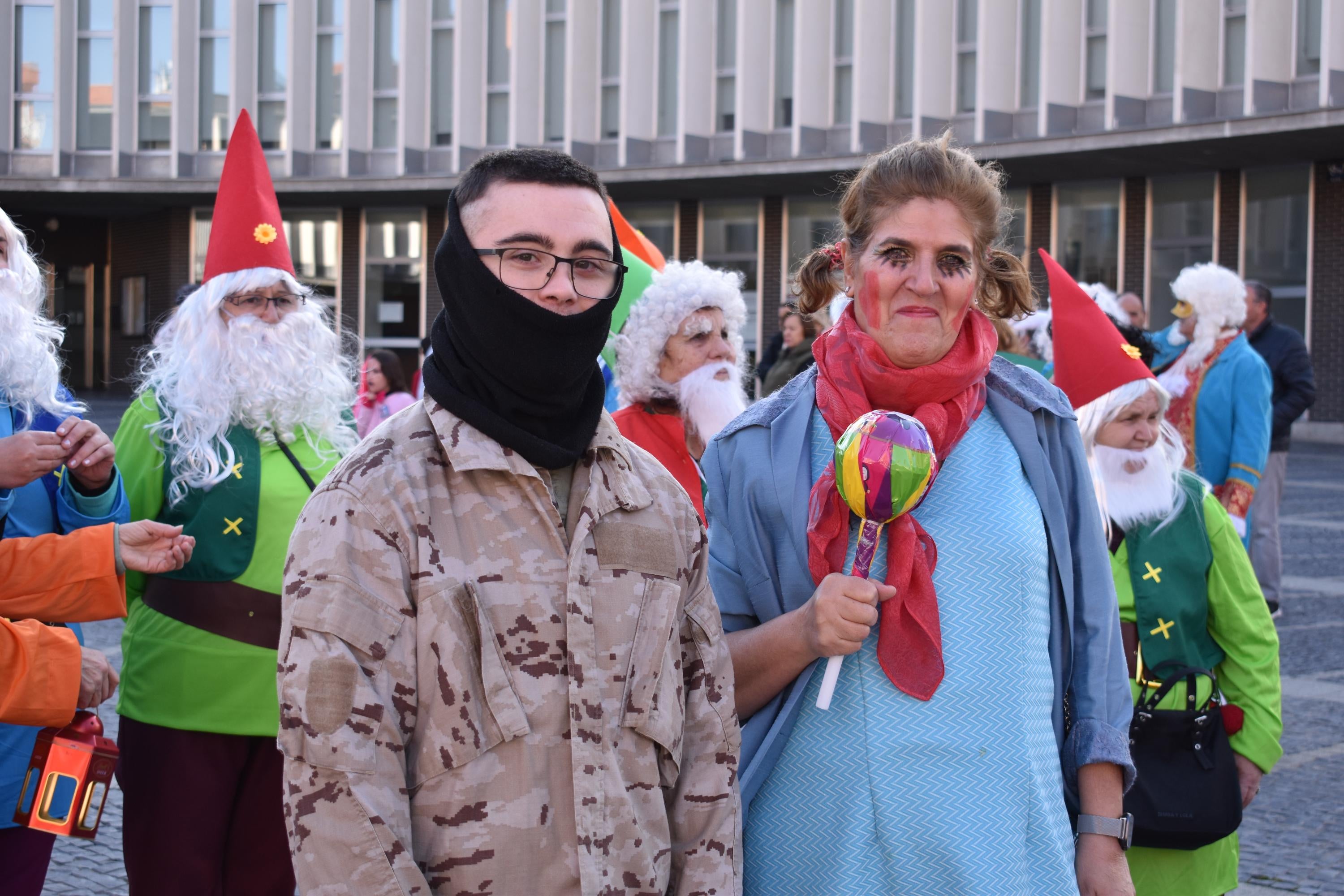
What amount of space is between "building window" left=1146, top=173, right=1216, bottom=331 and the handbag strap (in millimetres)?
21175

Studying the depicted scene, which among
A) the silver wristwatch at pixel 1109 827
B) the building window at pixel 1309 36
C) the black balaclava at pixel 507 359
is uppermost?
the building window at pixel 1309 36

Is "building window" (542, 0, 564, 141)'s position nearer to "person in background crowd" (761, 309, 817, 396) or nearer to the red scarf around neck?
"person in background crowd" (761, 309, 817, 396)

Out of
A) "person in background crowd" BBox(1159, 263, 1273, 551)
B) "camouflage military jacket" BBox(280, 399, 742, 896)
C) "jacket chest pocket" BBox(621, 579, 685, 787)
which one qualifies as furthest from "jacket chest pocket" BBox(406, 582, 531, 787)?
"person in background crowd" BBox(1159, 263, 1273, 551)

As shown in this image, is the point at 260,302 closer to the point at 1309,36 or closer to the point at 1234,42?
the point at 1309,36

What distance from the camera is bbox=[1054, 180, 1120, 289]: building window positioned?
2411 centimetres

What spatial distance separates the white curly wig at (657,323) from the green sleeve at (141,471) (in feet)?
5.32

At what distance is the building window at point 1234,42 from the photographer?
21781 mm

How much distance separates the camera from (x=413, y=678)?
1.82m

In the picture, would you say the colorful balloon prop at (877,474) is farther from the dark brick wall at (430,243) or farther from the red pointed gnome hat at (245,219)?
the dark brick wall at (430,243)

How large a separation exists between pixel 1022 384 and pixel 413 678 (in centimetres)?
124

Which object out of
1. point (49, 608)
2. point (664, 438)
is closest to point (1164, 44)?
point (664, 438)

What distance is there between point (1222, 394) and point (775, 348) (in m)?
5.97

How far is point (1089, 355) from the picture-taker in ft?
11.2

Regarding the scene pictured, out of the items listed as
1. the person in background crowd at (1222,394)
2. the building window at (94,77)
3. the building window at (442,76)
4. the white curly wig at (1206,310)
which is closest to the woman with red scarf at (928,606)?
the person in background crowd at (1222,394)
